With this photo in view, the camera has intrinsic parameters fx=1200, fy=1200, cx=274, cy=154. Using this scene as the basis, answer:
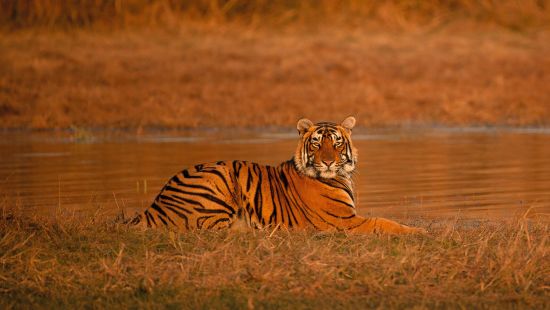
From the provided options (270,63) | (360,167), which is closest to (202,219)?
(360,167)

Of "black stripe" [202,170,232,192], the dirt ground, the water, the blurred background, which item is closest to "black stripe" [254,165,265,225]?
"black stripe" [202,170,232,192]

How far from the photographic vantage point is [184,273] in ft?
20.4

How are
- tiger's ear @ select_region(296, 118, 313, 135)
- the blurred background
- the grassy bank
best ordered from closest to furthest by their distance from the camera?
the grassy bank, tiger's ear @ select_region(296, 118, 313, 135), the blurred background

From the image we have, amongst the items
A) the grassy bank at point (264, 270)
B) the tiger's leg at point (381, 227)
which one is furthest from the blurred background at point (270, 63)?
the grassy bank at point (264, 270)

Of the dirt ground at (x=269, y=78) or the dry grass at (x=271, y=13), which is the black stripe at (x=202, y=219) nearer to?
the dirt ground at (x=269, y=78)

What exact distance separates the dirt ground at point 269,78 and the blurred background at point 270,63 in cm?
3

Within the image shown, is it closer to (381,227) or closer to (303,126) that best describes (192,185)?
(303,126)

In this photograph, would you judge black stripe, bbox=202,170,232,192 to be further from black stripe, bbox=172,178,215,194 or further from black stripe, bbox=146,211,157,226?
black stripe, bbox=146,211,157,226

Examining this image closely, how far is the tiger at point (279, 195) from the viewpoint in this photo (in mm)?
7820

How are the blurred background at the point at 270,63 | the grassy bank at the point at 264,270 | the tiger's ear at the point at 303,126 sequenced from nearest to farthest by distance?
the grassy bank at the point at 264,270 → the tiger's ear at the point at 303,126 → the blurred background at the point at 270,63

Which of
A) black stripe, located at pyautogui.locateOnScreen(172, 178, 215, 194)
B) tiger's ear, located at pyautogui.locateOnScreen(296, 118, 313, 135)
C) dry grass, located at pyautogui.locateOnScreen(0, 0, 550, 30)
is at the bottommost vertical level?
black stripe, located at pyautogui.locateOnScreen(172, 178, 215, 194)

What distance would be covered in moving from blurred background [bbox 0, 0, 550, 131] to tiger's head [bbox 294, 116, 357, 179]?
8.65m

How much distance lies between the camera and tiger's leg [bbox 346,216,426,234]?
7.62 m

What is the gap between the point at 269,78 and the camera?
19.5m
